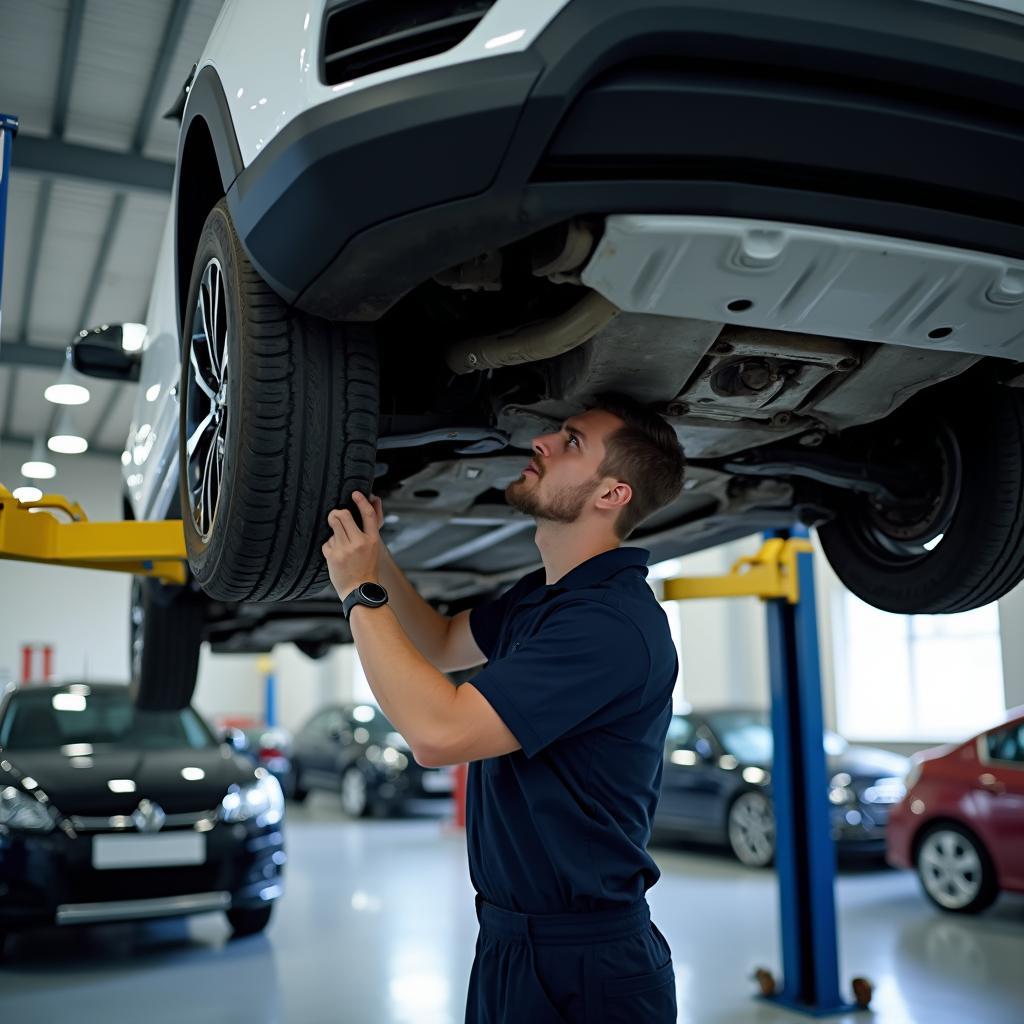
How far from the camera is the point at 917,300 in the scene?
144cm

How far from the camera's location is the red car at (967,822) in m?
5.32

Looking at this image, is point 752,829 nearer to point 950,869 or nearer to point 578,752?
point 950,869

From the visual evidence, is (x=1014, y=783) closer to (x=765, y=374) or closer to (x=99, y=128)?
(x=765, y=374)

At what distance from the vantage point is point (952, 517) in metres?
2.23

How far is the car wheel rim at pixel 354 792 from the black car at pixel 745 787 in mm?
3308

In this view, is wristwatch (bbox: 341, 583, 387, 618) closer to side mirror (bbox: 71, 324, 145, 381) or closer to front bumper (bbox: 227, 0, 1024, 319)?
front bumper (bbox: 227, 0, 1024, 319)

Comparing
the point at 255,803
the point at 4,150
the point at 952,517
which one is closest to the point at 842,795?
the point at 255,803

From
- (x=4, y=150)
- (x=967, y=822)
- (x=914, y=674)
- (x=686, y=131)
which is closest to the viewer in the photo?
(x=686, y=131)

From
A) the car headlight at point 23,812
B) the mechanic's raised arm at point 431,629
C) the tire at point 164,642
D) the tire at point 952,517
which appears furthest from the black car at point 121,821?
the tire at point 952,517

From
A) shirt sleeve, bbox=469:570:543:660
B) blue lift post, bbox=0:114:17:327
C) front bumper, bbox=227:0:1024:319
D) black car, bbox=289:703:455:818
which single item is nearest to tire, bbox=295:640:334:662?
blue lift post, bbox=0:114:17:327

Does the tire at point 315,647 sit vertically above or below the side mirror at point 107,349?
below

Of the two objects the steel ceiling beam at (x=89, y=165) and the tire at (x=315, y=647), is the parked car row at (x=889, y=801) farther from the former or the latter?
the steel ceiling beam at (x=89, y=165)

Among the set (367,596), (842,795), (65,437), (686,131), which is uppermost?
(65,437)

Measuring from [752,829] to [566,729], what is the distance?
19.4 ft
